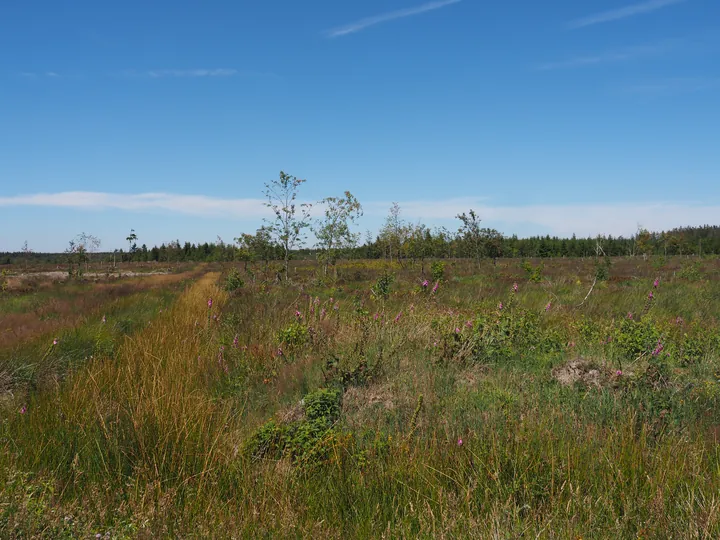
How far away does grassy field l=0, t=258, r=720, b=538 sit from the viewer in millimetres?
2346

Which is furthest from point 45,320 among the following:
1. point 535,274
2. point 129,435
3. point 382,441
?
point 535,274

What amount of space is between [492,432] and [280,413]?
202cm

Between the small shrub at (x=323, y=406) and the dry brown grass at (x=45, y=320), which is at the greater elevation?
the dry brown grass at (x=45, y=320)

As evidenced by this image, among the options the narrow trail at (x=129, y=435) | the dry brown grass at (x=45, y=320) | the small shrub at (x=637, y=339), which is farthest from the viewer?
the dry brown grass at (x=45, y=320)

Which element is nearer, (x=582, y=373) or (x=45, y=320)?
(x=582, y=373)

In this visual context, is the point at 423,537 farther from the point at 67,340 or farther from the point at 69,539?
the point at 67,340

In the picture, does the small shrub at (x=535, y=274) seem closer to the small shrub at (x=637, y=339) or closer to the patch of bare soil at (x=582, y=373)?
the small shrub at (x=637, y=339)

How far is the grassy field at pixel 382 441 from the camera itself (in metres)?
2.35

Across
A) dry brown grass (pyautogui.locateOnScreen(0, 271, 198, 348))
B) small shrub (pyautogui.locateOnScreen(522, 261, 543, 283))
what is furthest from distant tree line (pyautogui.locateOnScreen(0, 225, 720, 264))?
dry brown grass (pyautogui.locateOnScreen(0, 271, 198, 348))

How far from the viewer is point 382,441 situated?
10.8 feet

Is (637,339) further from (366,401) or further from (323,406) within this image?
(323,406)

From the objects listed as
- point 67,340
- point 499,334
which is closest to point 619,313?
point 499,334

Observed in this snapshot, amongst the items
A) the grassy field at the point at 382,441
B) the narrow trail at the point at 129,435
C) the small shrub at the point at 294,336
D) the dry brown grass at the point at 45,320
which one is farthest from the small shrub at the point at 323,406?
the dry brown grass at the point at 45,320

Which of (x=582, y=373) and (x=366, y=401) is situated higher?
(x=582, y=373)
